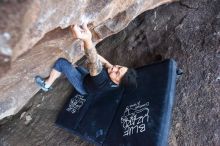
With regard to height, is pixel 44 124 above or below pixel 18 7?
below

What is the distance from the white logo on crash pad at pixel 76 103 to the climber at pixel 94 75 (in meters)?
0.13

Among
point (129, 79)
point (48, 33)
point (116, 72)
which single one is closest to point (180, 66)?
point (129, 79)

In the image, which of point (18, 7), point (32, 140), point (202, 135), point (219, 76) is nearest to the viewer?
point (18, 7)

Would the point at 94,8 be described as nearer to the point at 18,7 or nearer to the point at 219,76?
the point at 18,7

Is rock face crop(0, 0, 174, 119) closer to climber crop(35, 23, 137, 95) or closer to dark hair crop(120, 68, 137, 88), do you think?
climber crop(35, 23, 137, 95)

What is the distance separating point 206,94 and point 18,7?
6.16ft

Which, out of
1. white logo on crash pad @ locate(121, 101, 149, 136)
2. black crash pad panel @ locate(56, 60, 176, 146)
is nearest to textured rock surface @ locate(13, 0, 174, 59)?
black crash pad panel @ locate(56, 60, 176, 146)

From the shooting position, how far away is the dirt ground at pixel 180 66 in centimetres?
268

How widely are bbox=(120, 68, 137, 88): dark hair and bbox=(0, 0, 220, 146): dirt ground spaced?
1.36ft

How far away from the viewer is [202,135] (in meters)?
2.60

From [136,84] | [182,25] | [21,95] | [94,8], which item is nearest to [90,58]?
[94,8]

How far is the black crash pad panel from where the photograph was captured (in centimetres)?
249

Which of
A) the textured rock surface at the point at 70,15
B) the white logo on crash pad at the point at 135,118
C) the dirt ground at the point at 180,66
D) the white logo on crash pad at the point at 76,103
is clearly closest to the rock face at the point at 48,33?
the textured rock surface at the point at 70,15

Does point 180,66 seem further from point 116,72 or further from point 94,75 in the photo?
point 94,75
